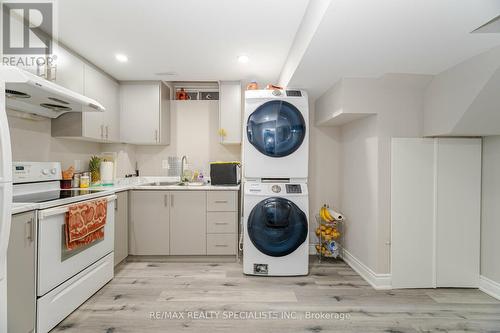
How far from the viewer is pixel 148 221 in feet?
9.32

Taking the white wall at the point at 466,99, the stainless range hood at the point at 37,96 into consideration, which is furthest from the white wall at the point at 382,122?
the stainless range hood at the point at 37,96

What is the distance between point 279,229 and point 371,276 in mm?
1002

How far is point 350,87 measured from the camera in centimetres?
232

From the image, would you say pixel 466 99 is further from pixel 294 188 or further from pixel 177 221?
pixel 177 221

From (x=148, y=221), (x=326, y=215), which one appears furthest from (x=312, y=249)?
(x=148, y=221)

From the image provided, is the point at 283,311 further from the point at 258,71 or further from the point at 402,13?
the point at 258,71

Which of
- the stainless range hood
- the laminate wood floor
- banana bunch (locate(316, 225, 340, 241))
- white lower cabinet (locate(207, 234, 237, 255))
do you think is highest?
the stainless range hood

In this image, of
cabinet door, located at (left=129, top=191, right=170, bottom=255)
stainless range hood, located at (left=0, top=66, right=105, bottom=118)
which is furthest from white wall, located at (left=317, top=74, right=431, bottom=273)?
stainless range hood, located at (left=0, top=66, right=105, bottom=118)

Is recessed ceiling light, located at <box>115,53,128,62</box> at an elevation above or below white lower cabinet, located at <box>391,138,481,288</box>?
above

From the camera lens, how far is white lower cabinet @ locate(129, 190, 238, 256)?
2.84 m

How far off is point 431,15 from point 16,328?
2.98 m

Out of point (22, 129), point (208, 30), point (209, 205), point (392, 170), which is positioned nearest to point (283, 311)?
point (209, 205)

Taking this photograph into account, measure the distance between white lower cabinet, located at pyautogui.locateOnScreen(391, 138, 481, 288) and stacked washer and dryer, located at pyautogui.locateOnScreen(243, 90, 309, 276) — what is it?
87 cm

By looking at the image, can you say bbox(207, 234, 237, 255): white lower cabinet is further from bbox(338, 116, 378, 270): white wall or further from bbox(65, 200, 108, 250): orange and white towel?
bbox(338, 116, 378, 270): white wall
